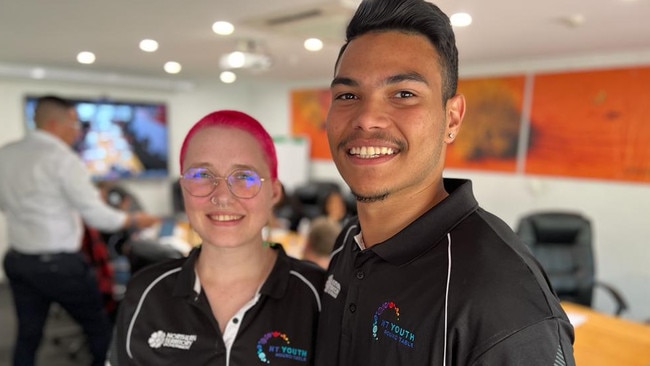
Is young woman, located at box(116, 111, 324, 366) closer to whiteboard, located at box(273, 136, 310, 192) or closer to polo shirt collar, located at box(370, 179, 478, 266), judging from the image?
polo shirt collar, located at box(370, 179, 478, 266)

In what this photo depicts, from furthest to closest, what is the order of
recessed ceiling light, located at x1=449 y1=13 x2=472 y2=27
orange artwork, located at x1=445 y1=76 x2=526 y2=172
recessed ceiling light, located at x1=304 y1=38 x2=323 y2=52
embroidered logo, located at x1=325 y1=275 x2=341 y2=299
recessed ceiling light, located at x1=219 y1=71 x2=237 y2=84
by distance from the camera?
recessed ceiling light, located at x1=219 y1=71 x2=237 y2=84, orange artwork, located at x1=445 y1=76 x2=526 y2=172, recessed ceiling light, located at x1=304 y1=38 x2=323 y2=52, recessed ceiling light, located at x1=449 y1=13 x2=472 y2=27, embroidered logo, located at x1=325 y1=275 x2=341 y2=299

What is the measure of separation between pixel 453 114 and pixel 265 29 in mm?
2375

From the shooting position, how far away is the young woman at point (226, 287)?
3.84 feet

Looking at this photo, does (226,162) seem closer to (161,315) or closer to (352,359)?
(161,315)

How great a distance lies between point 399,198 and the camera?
3.29 feet

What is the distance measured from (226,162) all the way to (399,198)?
0.51m

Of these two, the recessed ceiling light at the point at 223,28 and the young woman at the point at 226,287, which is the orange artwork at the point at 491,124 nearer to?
the recessed ceiling light at the point at 223,28

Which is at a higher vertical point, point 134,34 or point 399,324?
point 134,34

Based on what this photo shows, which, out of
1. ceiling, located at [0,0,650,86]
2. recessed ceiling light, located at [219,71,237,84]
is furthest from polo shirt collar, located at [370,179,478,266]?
recessed ceiling light, located at [219,71,237,84]

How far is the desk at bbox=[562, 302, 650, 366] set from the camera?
2.13 metres

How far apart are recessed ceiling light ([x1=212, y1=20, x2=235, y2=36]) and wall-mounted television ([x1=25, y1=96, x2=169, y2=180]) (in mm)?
3408

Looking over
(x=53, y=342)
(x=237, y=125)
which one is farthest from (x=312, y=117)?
(x=237, y=125)

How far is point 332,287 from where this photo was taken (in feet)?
3.80

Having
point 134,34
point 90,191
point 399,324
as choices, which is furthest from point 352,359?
point 134,34
